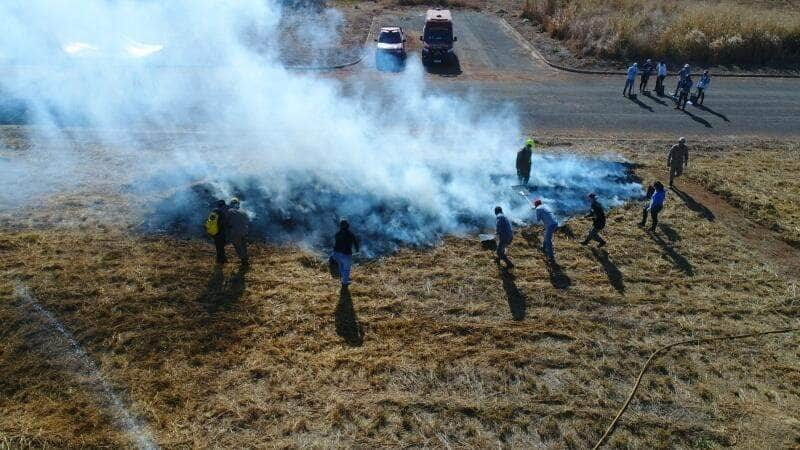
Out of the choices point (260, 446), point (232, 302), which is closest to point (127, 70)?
point (232, 302)

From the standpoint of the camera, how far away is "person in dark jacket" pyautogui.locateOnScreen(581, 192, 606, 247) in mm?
12680

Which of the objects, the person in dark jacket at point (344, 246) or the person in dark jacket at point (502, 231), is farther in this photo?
the person in dark jacket at point (502, 231)

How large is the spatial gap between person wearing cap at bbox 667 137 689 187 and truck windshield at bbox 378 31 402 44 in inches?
649

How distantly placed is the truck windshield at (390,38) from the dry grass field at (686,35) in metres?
9.93

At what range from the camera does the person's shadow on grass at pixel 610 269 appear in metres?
11.7

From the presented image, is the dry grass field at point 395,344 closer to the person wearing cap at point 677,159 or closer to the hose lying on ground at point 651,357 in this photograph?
the hose lying on ground at point 651,357

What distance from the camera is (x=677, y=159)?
51.4 ft

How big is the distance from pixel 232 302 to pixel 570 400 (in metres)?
6.59

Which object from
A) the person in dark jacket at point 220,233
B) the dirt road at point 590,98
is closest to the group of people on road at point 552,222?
the person in dark jacket at point 220,233

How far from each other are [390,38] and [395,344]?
→ 2197cm

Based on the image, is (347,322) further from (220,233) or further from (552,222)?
(552,222)

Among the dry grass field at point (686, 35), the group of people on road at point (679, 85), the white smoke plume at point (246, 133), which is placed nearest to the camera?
the white smoke plume at point (246, 133)

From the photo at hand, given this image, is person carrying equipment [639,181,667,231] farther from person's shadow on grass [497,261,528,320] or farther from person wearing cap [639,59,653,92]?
person wearing cap [639,59,653,92]

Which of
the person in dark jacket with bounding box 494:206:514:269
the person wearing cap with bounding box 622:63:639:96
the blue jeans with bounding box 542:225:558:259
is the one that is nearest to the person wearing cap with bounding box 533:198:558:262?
the blue jeans with bounding box 542:225:558:259
